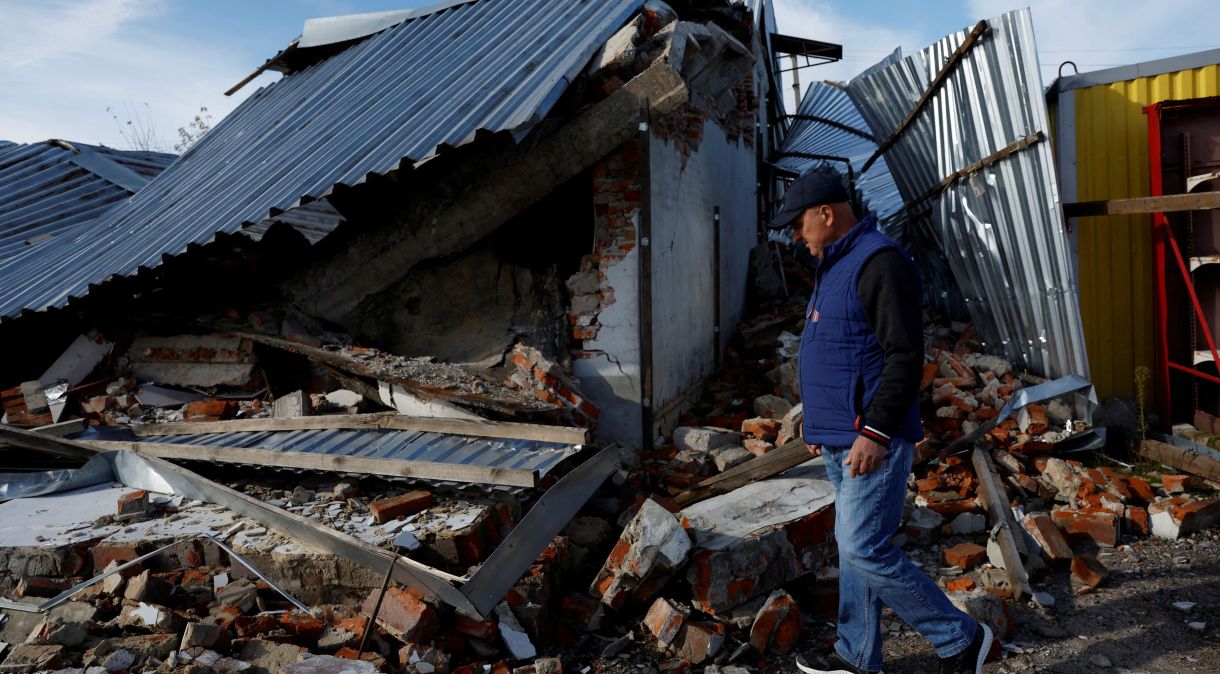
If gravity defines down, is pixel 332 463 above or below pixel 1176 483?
above

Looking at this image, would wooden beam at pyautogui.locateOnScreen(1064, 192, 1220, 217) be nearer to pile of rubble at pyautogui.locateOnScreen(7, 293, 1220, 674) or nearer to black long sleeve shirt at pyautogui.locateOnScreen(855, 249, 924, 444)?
pile of rubble at pyautogui.locateOnScreen(7, 293, 1220, 674)

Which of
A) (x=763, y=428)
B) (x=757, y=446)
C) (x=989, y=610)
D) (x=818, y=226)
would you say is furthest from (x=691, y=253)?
(x=989, y=610)

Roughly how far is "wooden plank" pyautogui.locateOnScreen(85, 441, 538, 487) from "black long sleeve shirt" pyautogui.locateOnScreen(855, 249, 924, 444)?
174 centimetres

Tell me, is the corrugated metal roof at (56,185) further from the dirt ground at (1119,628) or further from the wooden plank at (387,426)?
the dirt ground at (1119,628)

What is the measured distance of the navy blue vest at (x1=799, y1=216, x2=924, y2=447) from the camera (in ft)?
8.57

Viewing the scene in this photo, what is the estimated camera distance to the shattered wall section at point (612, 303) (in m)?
5.35

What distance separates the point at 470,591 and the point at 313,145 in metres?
4.33

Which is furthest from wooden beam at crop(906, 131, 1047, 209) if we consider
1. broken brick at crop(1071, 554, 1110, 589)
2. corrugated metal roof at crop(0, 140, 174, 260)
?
corrugated metal roof at crop(0, 140, 174, 260)

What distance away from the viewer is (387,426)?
4461mm

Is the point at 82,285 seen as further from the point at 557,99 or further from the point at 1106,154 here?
the point at 1106,154

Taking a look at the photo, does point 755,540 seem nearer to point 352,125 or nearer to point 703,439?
point 703,439

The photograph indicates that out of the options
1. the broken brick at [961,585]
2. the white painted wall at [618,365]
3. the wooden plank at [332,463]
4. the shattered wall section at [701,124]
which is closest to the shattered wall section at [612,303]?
the white painted wall at [618,365]

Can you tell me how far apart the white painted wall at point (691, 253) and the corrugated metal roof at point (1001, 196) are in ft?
6.17

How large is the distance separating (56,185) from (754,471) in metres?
9.07
